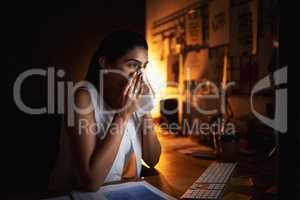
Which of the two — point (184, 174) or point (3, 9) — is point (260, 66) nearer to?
point (184, 174)

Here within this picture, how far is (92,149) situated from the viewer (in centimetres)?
93

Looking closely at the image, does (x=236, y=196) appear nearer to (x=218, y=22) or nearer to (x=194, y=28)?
(x=218, y=22)

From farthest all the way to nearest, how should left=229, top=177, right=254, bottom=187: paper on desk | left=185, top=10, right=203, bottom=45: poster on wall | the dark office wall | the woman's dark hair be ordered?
the dark office wall
left=185, top=10, right=203, bottom=45: poster on wall
the woman's dark hair
left=229, top=177, right=254, bottom=187: paper on desk

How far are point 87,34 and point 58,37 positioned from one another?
28 centimetres

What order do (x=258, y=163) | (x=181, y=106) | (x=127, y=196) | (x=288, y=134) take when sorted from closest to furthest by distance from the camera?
(x=288, y=134) → (x=127, y=196) → (x=258, y=163) → (x=181, y=106)

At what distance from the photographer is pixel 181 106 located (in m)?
2.16

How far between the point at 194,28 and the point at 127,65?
1.02 meters

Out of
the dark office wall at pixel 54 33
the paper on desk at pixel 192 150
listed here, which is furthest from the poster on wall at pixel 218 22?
the dark office wall at pixel 54 33

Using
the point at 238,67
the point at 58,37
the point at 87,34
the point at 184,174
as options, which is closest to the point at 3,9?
the point at 58,37

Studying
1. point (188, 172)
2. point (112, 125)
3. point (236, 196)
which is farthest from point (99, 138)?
point (236, 196)

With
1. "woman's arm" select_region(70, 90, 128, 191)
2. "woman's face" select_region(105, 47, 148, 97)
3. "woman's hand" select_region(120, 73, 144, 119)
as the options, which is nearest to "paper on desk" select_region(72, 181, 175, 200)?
"woman's arm" select_region(70, 90, 128, 191)

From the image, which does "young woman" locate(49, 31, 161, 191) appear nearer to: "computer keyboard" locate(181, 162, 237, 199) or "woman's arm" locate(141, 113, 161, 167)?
"woman's arm" locate(141, 113, 161, 167)

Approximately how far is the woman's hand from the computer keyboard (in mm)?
348

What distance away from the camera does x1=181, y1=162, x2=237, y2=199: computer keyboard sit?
785 millimetres
